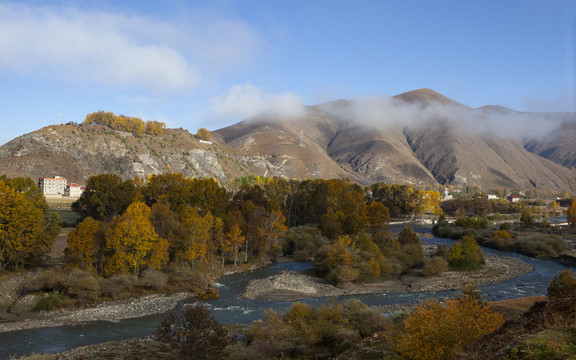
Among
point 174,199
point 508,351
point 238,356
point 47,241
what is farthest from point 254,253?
point 508,351

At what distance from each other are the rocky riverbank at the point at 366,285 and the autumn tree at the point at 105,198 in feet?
106

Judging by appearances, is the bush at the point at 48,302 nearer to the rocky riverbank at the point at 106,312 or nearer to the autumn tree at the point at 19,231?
the rocky riverbank at the point at 106,312

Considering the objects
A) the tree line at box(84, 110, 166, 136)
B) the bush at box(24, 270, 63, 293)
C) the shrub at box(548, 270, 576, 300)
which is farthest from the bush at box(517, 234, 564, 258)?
the tree line at box(84, 110, 166, 136)

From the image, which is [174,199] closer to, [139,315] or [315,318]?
[139,315]

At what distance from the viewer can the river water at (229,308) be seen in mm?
25328

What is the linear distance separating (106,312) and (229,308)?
33.2ft

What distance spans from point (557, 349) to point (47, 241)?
47820mm

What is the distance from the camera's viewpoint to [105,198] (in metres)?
64.8

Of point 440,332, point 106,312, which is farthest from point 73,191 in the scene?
point 440,332

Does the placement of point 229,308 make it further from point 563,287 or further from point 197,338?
point 563,287

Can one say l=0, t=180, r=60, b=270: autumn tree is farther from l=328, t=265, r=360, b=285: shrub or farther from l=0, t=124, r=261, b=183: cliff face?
Result: l=0, t=124, r=261, b=183: cliff face

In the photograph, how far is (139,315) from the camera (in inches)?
1271

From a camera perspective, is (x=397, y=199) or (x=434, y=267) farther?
(x=397, y=199)

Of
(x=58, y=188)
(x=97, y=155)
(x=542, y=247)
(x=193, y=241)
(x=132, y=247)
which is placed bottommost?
(x=542, y=247)
